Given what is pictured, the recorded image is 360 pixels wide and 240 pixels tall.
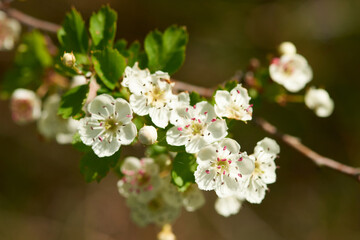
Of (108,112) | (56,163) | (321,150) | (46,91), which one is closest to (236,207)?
(108,112)

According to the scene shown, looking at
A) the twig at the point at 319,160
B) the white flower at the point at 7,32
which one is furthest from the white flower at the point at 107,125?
the white flower at the point at 7,32

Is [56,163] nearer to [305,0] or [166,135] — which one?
[166,135]

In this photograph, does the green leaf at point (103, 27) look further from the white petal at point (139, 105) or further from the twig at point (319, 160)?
the twig at point (319, 160)

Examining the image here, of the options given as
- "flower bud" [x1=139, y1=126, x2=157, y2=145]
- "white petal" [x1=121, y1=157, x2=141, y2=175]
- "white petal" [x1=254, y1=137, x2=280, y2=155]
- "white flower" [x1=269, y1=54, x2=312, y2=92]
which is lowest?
"white petal" [x1=121, y1=157, x2=141, y2=175]

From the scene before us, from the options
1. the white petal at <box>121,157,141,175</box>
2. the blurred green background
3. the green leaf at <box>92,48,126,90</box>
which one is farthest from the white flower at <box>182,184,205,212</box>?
the blurred green background

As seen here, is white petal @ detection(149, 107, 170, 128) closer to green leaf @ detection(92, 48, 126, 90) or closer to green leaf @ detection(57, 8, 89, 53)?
green leaf @ detection(92, 48, 126, 90)

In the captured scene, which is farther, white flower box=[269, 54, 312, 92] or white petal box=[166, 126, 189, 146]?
white flower box=[269, 54, 312, 92]

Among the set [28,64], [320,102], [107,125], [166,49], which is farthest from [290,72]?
[28,64]
